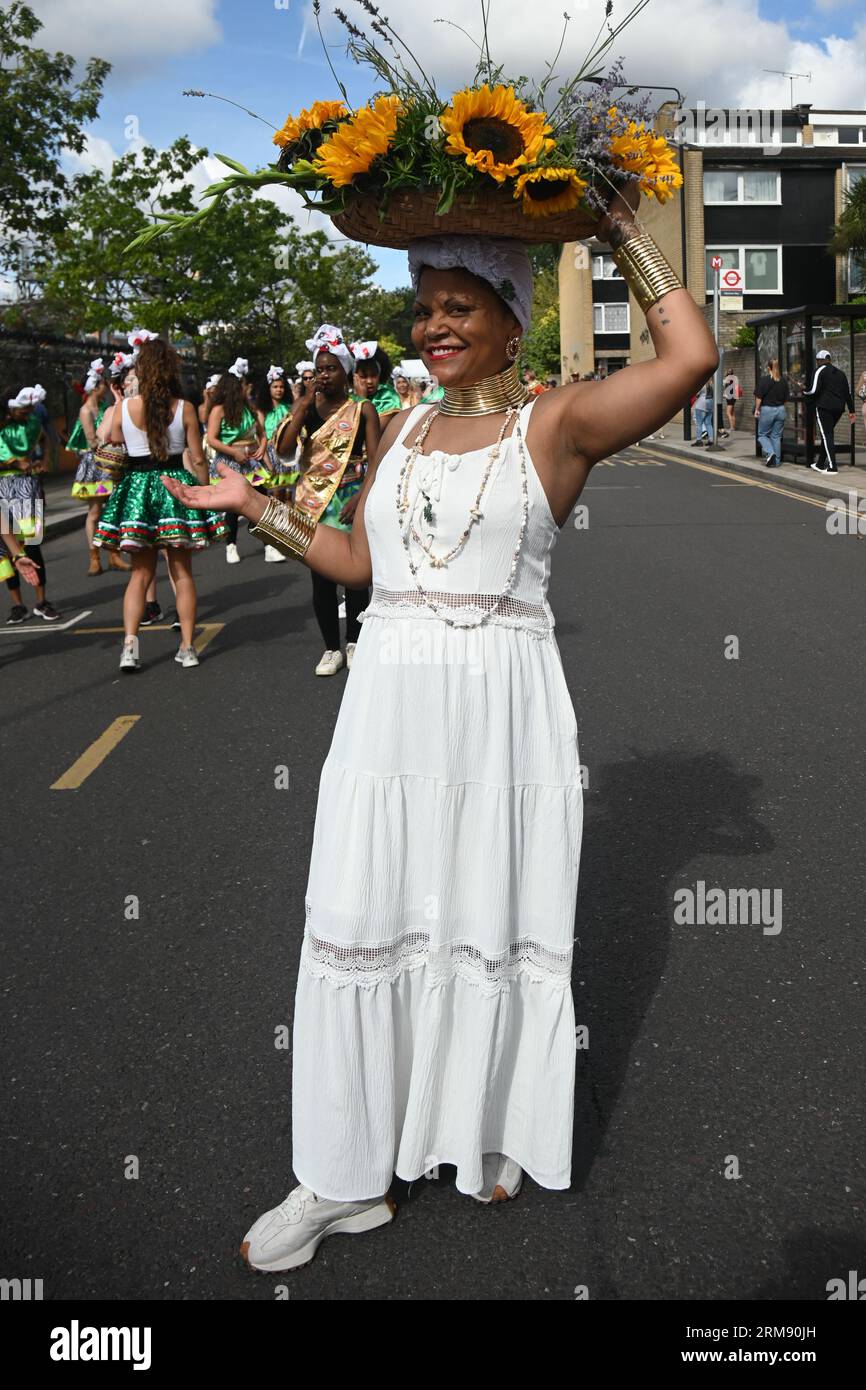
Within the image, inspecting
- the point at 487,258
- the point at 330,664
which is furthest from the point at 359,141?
the point at 330,664

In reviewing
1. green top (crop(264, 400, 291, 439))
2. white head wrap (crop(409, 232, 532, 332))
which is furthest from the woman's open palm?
green top (crop(264, 400, 291, 439))

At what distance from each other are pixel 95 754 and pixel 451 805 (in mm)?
4154

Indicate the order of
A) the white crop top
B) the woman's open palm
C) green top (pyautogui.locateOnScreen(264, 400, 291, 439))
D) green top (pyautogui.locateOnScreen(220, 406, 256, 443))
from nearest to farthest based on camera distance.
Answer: the woman's open palm, the white crop top, green top (pyautogui.locateOnScreen(220, 406, 256, 443)), green top (pyautogui.locateOnScreen(264, 400, 291, 439))

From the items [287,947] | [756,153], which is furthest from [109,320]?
[287,947]


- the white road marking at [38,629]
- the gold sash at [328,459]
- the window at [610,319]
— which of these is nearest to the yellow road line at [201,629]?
the white road marking at [38,629]

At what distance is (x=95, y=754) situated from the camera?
6117mm

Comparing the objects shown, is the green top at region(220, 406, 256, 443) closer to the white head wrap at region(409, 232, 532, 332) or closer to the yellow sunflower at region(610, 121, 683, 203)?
the white head wrap at region(409, 232, 532, 332)

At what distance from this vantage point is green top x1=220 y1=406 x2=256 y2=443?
1108 cm

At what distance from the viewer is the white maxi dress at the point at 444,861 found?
7.70 feet

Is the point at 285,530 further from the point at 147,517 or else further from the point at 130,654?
the point at 130,654

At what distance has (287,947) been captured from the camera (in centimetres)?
381

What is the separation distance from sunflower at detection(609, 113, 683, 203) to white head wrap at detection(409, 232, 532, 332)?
0.88ft

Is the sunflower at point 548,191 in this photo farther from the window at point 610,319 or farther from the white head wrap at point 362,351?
the window at point 610,319

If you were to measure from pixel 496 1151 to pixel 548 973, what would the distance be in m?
0.46
